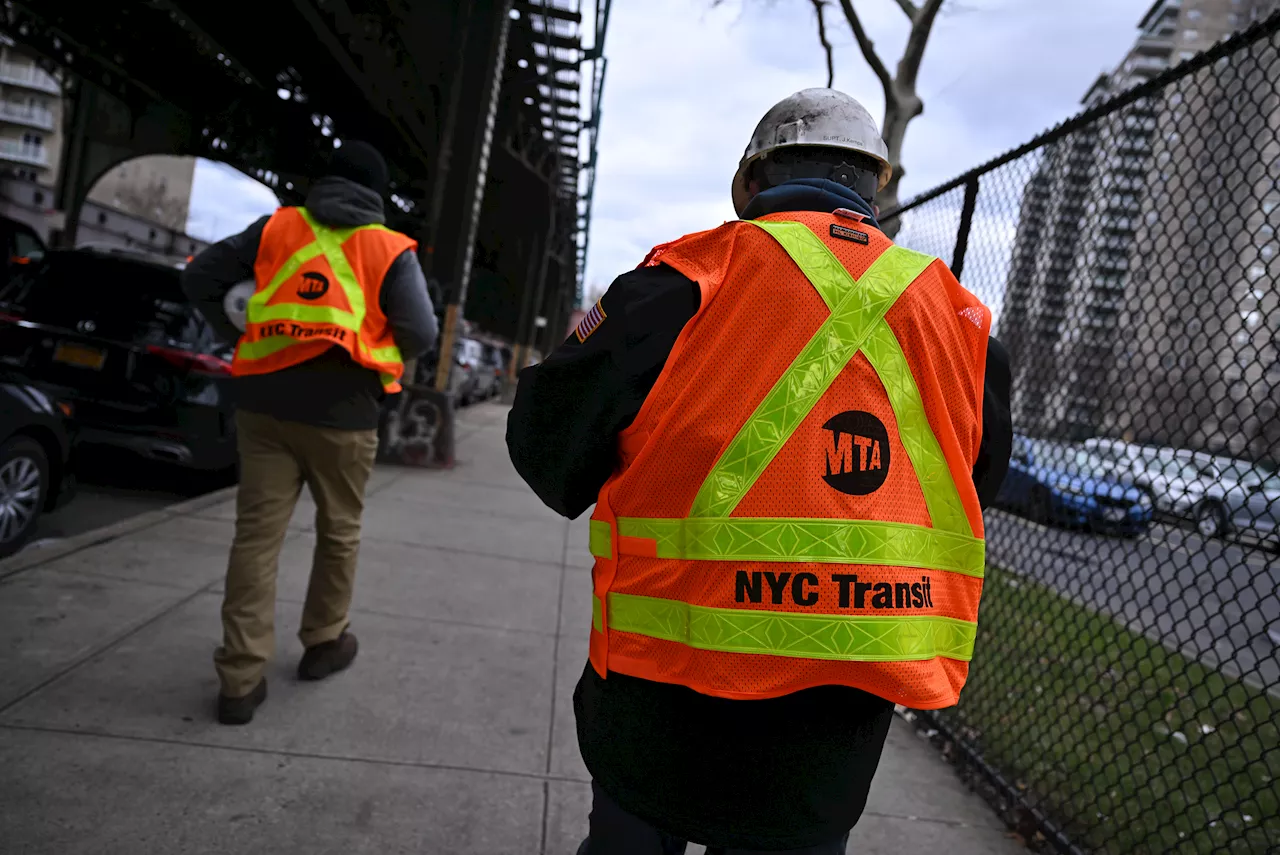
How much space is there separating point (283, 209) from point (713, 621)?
8.59ft

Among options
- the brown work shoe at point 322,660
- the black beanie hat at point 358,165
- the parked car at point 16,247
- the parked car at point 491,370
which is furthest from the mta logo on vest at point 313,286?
the parked car at point 491,370

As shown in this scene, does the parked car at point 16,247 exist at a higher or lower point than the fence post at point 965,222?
lower

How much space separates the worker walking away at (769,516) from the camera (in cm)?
128

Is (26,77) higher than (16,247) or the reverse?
higher

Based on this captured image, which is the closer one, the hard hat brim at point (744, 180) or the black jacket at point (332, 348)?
the hard hat brim at point (744, 180)

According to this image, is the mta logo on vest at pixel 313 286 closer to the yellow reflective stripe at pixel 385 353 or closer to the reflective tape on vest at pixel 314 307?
the reflective tape on vest at pixel 314 307

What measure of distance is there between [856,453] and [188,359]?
6.22m

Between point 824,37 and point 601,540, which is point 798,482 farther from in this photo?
point 824,37

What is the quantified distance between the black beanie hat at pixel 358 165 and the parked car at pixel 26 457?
2745mm

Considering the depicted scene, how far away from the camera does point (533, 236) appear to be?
79.7 feet

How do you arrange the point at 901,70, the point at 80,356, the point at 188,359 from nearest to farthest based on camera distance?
A: the point at 80,356 → the point at 188,359 → the point at 901,70

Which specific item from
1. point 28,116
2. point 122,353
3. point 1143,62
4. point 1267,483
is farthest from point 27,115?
point 1143,62

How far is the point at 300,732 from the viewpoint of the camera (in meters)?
3.04

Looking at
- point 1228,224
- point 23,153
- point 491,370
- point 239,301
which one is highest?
point 23,153
